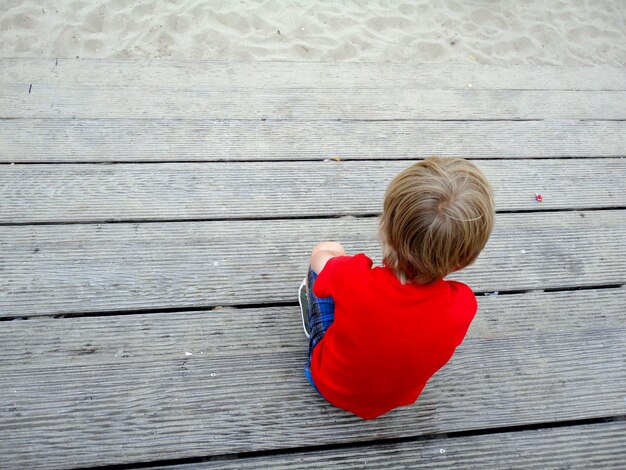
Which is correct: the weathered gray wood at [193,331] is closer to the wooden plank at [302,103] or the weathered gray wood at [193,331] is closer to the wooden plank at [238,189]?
the wooden plank at [238,189]

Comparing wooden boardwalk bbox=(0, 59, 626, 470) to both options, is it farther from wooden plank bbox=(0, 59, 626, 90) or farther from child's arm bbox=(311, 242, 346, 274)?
child's arm bbox=(311, 242, 346, 274)

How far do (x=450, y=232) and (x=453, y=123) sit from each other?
137 cm

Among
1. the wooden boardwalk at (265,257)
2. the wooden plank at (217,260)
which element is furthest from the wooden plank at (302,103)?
the wooden plank at (217,260)

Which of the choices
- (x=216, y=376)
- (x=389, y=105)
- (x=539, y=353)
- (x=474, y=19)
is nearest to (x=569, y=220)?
(x=539, y=353)

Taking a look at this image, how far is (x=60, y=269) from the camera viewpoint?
152 centimetres

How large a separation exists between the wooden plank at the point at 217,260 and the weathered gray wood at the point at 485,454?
0.47m

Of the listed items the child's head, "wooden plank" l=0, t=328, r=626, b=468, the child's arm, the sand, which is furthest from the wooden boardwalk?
the sand

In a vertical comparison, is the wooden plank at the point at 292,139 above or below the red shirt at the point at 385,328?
below

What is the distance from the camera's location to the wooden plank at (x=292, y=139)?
186cm

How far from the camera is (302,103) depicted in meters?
2.15

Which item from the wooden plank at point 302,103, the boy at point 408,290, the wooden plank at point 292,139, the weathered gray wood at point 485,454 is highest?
the boy at point 408,290

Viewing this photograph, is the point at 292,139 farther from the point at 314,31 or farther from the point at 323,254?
the point at 314,31

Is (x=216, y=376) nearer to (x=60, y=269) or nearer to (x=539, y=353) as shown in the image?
(x=60, y=269)

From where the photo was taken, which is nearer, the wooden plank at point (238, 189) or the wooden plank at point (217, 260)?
the wooden plank at point (217, 260)
